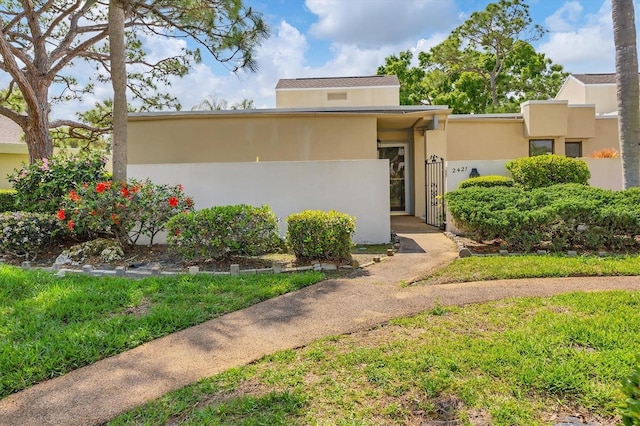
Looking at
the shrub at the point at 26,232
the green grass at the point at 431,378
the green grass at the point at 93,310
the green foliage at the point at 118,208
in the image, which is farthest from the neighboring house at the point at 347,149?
the green grass at the point at 431,378

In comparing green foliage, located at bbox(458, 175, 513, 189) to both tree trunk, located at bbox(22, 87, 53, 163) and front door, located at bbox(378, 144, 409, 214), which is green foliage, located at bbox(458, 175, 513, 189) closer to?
front door, located at bbox(378, 144, 409, 214)

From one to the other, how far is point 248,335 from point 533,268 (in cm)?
442

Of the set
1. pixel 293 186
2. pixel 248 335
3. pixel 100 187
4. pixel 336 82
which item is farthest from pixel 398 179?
pixel 248 335

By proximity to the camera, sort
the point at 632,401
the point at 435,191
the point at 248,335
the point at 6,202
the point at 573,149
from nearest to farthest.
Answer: the point at 632,401
the point at 248,335
the point at 435,191
the point at 6,202
the point at 573,149

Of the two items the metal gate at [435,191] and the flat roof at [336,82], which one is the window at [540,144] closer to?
the metal gate at [435,191]

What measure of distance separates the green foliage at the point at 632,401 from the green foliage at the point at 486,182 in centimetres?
747

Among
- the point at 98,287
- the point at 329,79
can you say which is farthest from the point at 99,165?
the point at 329,79

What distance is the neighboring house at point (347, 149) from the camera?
8.59 meters

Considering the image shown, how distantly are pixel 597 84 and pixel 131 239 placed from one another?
21.1 meters

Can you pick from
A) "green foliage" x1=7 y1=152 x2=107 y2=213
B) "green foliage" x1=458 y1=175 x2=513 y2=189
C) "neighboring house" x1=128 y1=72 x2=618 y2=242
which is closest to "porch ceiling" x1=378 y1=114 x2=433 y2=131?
"neighboring house" x1=128 y1=72 x2=618 y2=242

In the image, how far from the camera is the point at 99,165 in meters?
8.38

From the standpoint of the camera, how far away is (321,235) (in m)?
6.36

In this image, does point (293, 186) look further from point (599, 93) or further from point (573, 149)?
point (599, 93)

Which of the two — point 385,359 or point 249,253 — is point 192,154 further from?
point 385,359
